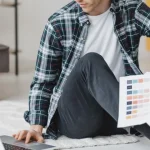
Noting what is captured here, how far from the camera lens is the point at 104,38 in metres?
1.45

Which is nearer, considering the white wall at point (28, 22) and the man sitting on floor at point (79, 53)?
the man sitting on floor at point (79, 53)

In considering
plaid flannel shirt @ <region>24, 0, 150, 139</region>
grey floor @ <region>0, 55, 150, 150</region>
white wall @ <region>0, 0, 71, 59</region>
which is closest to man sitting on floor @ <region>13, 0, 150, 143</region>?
plaid flannel shirt @ <region>24, 0, 150, 139</region>

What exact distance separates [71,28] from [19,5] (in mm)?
2026

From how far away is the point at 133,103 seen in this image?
3.93 feet

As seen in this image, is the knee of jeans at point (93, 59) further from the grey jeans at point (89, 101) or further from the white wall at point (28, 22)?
the white wall at point (28, 22)

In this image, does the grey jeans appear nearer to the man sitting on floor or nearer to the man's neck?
the man sitting on floor

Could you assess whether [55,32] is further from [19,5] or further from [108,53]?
[19,5]

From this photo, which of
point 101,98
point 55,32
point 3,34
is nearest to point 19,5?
point 3,34

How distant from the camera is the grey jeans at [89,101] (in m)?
1.28

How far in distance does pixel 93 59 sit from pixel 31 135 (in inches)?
13.4

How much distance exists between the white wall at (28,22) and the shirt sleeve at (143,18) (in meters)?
2.06

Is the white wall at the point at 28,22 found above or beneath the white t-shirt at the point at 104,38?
beneath

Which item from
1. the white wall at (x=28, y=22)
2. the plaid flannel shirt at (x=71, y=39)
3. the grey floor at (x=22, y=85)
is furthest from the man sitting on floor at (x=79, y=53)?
the white wall at (x=28, y=22)

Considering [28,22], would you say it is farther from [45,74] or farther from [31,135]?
[31,135]
